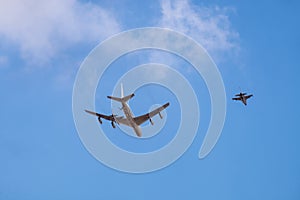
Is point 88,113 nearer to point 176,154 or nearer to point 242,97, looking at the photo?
point 176,154

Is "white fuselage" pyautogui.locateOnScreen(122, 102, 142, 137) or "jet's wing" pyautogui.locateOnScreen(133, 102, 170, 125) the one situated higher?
"jet's wing" pyautogui.locateOnScreen(133, 102, 170, 125)

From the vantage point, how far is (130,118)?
83500mm

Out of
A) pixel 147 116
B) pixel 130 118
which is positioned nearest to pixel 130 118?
pixel 130 118

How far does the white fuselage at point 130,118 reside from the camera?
80.6 meters

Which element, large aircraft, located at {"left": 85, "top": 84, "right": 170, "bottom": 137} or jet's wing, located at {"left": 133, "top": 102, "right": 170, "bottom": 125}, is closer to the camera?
large aircraft, located at {"left": 85, "top": 84, "right": 170, "bottom": 137}

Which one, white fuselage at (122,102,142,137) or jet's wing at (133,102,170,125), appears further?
jet's wing at (133,102,170,125)

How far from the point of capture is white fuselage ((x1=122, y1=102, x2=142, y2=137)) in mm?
80625

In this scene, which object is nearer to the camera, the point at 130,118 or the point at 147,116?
the point at 130,118

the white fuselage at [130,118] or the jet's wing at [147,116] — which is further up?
the jet's wing at [147,116]

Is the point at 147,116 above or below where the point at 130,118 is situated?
above

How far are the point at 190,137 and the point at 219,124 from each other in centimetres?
641

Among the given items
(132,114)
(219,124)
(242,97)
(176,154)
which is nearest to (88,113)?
(132,114)

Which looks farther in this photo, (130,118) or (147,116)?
(147,116)

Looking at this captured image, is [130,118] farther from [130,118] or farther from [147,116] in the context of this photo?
[147,116]
